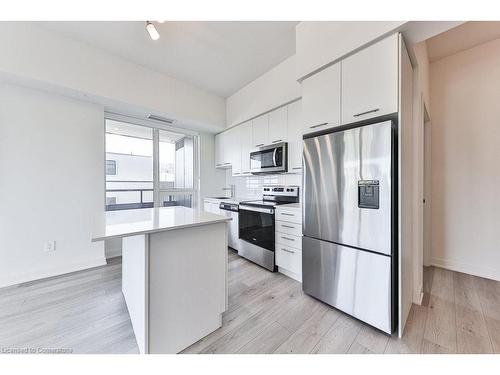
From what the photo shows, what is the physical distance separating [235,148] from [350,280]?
2834 mm

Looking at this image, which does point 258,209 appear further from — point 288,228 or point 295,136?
point 295,136

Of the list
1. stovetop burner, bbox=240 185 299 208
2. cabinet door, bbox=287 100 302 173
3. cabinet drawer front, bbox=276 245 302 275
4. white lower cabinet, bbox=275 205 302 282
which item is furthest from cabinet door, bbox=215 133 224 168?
cabinet drawer front, bbox=276 245 302 275

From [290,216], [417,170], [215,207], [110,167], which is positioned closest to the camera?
[417,170]

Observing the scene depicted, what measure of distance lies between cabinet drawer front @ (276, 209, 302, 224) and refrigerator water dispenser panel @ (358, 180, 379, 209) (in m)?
0.75

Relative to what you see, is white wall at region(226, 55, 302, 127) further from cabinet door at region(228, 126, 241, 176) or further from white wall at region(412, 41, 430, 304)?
white wall at region(412, 41, 430, 304)

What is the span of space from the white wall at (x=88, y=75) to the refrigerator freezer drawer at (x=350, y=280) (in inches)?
112

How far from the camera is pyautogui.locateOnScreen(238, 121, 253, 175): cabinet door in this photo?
11.3 feet

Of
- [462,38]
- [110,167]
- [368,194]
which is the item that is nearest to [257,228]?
[368,194]

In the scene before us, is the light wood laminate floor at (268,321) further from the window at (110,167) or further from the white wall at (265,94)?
the white wall at (265,94)

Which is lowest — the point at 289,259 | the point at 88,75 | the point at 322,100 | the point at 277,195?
the point at 289,259

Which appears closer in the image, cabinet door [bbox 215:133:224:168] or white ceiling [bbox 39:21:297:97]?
white ceiling [bbox 39:21:297:97]

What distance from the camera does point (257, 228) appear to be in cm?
279

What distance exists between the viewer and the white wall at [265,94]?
104 inches

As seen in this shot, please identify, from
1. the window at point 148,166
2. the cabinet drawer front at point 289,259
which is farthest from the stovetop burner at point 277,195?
the window at point 148,166
